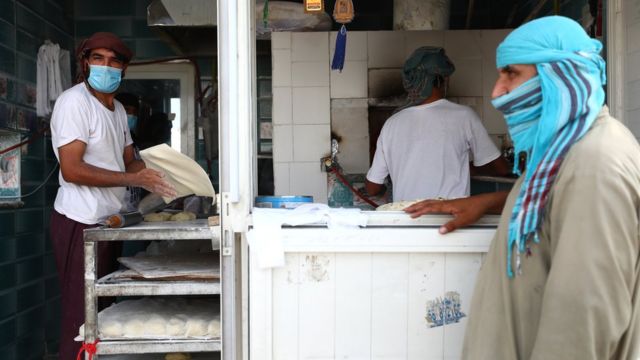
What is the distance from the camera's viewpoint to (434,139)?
291 centimetres

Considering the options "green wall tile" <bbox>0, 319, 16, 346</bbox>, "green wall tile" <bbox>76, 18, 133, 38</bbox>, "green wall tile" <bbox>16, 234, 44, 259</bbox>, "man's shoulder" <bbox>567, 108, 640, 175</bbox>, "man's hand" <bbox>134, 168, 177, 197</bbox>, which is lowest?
"green wall tile" <bbox>0, 319, 16, 346</bbox>

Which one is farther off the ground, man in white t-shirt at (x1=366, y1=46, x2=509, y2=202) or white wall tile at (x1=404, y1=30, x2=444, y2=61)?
white wall tile at (x1=404, y1=30, x2=444, y2=61)

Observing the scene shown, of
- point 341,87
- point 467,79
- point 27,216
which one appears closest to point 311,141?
point 341,87

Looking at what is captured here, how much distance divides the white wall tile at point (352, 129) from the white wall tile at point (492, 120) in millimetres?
887

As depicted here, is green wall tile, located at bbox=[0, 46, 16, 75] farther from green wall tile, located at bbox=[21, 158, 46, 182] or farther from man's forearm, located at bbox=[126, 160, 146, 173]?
man's forearm, located at bbox=[126, 160, 146, 173]

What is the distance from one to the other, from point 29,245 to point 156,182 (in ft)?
6.54

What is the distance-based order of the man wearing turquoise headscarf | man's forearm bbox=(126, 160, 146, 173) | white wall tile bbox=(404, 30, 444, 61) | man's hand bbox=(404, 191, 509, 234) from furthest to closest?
white wall tile bbox=(404, 30, 444, 61) < man's forearm bbox=(126, 160, 146, 173) < man's hand bbox=(404, 191, 509, 234) < the man wearing turquoise headscarf

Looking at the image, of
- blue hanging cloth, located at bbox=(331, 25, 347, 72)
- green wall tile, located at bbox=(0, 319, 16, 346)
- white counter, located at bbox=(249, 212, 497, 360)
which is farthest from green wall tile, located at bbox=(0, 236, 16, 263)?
blue hanging cloth, located at bbox=(331, 25, 347, 72)

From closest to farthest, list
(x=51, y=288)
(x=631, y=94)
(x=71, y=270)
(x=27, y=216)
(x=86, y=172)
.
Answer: (x=631, y=94), (x=86, y=172), (x=71, y=270), (x=27, y=216), (x=51, y=288)

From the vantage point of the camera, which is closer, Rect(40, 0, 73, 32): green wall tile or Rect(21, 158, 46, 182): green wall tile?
Rect(21, 158, 46, 182): green wall tile

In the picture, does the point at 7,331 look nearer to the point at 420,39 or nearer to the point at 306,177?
the point at 306,177

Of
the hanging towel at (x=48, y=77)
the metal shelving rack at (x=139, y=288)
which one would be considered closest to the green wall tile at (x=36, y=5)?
the hanging towel at (x=48, y=77)

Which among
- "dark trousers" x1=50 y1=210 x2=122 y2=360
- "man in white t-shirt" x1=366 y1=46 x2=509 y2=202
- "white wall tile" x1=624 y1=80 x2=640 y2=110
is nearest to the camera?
"white wall tile" x1=624 y1=80 x2=640 y2=110

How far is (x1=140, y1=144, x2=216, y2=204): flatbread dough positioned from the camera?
232cm
